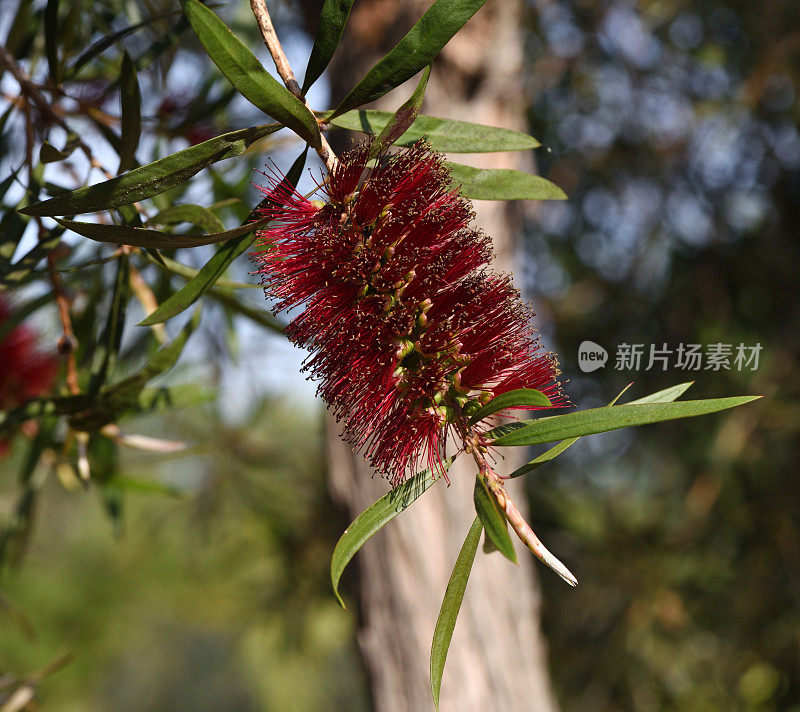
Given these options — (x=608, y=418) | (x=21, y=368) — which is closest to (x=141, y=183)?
(x=608, y=418)

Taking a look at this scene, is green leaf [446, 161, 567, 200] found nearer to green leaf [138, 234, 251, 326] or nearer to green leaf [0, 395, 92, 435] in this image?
green leaf [138, 234, 251, 326]

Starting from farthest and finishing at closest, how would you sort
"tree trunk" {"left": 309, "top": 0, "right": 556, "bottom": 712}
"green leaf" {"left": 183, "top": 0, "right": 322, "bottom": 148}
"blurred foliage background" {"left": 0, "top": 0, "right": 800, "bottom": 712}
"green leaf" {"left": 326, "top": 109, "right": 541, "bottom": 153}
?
"blurred foliage background" {"left": 0, "top": 0, "right": 800, "bottom": 712} < "tree trunk" {"left": 309, "top": 0, "right": 556, "bottom": 712} < "green leaf" {"left": 326, "top": 109, "right": 541, "bottom": 153} < "green leaf" {"left": 183, "top": 0, "right": 322, "bottom": 148}

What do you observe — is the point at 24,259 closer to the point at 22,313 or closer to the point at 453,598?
the point at 22,313

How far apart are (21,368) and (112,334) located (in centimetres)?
28

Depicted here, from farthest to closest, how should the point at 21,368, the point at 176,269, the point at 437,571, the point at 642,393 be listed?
the point at 642,393, the point at 437,571, the point at 21,368, the point at 176,269

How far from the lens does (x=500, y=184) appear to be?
16.6 inches

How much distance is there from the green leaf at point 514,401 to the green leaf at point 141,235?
0.50ft

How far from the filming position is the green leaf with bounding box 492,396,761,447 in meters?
0.31

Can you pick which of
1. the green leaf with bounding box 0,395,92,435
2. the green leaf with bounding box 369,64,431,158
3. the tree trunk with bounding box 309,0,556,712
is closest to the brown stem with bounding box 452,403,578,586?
the green leaf with bounding box 369,64,431,158

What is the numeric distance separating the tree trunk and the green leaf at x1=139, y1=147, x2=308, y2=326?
0.58 metres

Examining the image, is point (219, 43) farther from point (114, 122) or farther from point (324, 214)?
point (114, 122)

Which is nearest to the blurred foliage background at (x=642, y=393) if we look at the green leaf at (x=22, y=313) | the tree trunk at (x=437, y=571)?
the tree trunk at (x=437, y=571)

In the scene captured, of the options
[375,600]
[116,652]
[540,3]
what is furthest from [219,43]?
[116,652]

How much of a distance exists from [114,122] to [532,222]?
1.32 metres
